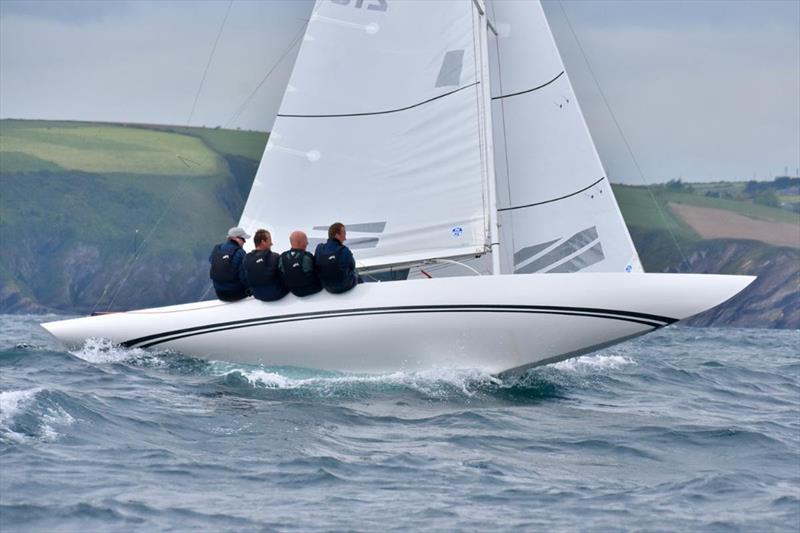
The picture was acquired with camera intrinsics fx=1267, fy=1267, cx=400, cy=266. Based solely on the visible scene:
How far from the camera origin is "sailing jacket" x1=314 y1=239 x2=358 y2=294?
14523 mm

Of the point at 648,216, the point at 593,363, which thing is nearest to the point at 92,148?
the point at 648,216

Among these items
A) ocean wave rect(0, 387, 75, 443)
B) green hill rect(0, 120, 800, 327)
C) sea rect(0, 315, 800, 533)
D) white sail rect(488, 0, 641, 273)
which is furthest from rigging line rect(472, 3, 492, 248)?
green hill rect(0, 120, 800, 327)

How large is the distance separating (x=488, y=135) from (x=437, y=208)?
1.11 metres

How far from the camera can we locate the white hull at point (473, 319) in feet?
46.0

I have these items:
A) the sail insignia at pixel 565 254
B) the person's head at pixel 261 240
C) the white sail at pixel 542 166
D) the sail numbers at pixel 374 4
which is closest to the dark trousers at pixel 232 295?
the person's head at pixel 261 240

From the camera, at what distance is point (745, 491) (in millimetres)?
9883

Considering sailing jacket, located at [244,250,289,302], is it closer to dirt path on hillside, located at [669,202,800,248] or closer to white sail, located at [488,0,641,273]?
white sail, located at [488,0,641,273]

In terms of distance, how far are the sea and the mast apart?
5.46 feet

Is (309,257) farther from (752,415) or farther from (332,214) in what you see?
(752,415)

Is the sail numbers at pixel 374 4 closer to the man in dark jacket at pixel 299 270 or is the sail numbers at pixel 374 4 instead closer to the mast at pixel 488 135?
the mast at pixel 488 135

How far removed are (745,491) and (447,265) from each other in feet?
23.4

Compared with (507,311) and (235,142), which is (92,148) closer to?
(235,142)

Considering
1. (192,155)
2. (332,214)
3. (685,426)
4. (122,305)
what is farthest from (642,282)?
(192,155)

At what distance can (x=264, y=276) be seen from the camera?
15.0m
